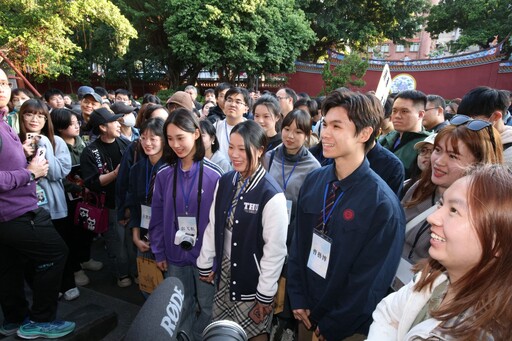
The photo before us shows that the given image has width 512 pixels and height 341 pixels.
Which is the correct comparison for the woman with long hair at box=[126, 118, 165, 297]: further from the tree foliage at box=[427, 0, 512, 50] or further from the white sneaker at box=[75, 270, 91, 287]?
the tree foliage at box=[427, 0, 512, 50]

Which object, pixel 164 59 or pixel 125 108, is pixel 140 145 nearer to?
pixel 125 108

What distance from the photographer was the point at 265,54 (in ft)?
52.2

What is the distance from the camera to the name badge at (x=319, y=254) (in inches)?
63.6

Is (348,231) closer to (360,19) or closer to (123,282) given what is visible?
(123,282)

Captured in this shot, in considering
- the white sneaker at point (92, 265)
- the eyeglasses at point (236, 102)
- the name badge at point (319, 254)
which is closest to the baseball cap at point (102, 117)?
the eyeglasses at point (236, 102)

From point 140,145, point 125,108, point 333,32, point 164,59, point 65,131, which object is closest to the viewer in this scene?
point 140,145

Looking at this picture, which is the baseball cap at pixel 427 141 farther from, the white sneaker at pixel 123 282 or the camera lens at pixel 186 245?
the white sneaker at pixel 123 282

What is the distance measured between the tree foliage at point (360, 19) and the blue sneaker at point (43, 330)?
19772 mm

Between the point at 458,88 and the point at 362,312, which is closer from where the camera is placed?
the point at 362,312

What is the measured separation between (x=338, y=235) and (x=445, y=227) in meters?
0.64

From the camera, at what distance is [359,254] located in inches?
59.9

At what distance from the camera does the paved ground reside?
2529 millimetres

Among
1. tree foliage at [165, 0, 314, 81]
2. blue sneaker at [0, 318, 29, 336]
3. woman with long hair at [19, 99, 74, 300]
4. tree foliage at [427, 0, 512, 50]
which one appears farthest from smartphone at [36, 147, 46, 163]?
tree foliage at [427, 0, 512, 50]

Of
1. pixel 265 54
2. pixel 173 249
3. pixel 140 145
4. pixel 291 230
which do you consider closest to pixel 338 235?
pixel 291 230
